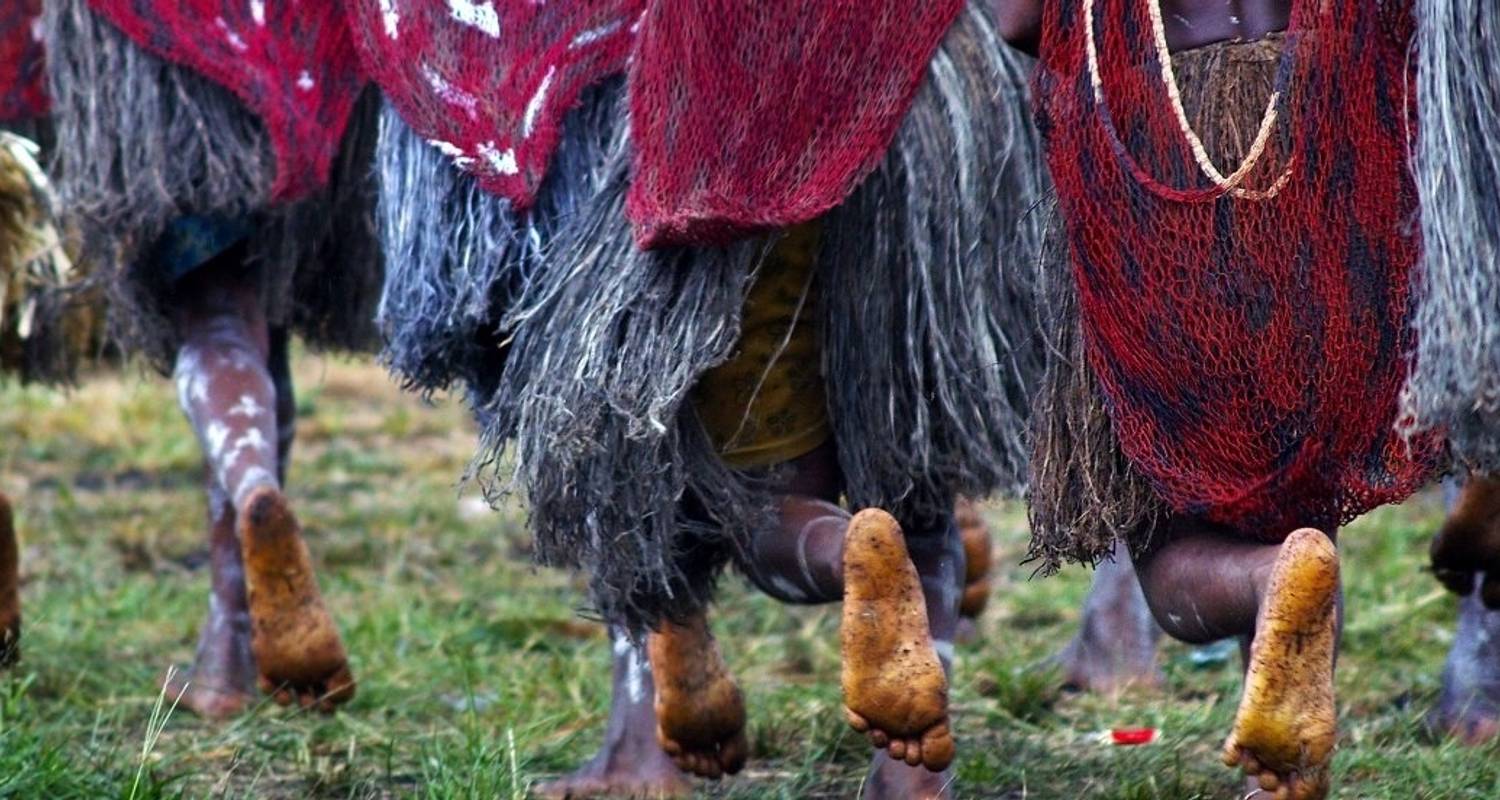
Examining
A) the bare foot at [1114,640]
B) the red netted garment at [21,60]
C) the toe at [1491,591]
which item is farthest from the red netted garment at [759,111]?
the red netted garment at [21,60]

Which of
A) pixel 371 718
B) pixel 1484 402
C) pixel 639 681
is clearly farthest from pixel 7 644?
pixel 1484 402

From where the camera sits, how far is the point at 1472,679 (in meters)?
3.37

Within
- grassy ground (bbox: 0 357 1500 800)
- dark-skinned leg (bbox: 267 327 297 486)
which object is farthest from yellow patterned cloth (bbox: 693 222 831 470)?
dark-skinned leg (bbox: 267 327 297 486)

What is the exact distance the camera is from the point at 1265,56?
236cm

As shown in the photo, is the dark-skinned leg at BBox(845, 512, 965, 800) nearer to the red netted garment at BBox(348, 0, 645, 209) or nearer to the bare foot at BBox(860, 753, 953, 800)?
the bare foot at BBox(860, 753, 953, 800)

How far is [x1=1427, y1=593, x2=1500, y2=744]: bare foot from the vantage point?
3311 millimetres

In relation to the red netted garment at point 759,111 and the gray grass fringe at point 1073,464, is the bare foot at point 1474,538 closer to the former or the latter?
Result: the gray grass fringe at point 1073,464

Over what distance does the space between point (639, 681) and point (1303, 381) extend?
1.26 m

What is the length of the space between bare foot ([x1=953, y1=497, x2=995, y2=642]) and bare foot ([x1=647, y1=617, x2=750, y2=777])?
1.29m

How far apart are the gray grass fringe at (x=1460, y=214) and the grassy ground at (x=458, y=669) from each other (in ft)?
2.93

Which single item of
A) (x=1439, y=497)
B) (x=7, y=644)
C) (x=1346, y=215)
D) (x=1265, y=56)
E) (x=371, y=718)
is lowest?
(x=1439, y=497)

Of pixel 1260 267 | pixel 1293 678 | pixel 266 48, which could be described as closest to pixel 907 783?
pixel 1293 678

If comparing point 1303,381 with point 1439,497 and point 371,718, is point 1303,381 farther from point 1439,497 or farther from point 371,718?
point 1439,497

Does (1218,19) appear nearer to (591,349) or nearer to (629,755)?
(591,349)
